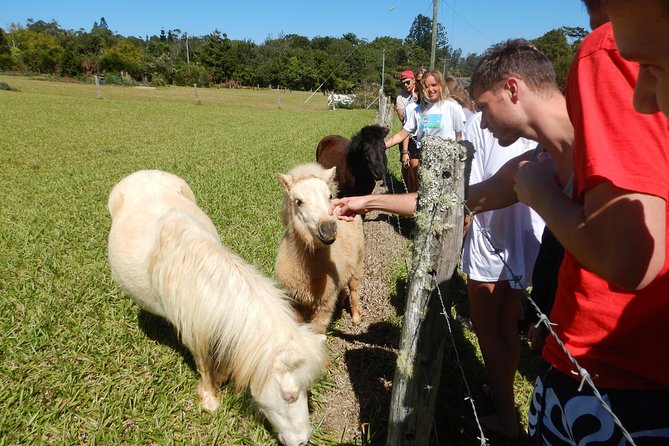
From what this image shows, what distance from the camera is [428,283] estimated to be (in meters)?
1.80

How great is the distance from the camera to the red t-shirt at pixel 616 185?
2.84ft

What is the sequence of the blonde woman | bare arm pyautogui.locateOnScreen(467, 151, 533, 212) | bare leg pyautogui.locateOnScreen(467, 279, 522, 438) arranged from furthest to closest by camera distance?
1. the blonde woman
2. bare leg pyautogui.locateOnScreen(467, 279, 522, 438)
3. bare arm pyautogui.locateOnScreen(467, 151, 533, 212)

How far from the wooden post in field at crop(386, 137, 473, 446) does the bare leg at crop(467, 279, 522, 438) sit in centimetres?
90

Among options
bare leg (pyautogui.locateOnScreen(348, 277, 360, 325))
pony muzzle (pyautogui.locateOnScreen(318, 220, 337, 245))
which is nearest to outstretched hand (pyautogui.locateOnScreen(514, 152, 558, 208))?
pony muzzle (pyautogui.locateOnScreen(318, 220, 337, 245))

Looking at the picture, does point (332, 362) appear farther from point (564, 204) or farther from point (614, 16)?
point (614, 16)

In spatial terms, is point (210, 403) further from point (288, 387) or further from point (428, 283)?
point (428, 283)

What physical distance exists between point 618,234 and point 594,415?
0.64 m

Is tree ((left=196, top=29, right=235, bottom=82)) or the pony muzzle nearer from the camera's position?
the pony muzzle

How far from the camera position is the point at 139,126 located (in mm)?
17344

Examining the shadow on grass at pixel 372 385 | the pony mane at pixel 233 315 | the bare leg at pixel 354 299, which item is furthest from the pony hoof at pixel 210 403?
the bare leg at pixel 354 299

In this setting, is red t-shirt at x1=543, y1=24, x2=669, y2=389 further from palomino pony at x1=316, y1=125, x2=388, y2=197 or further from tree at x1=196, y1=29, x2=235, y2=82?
tree at x1=196, y1=29, x2=235, y2=82

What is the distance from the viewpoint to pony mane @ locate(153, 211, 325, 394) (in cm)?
238

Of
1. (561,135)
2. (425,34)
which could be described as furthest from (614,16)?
(425,34)

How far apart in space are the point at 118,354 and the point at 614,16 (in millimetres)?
4002
